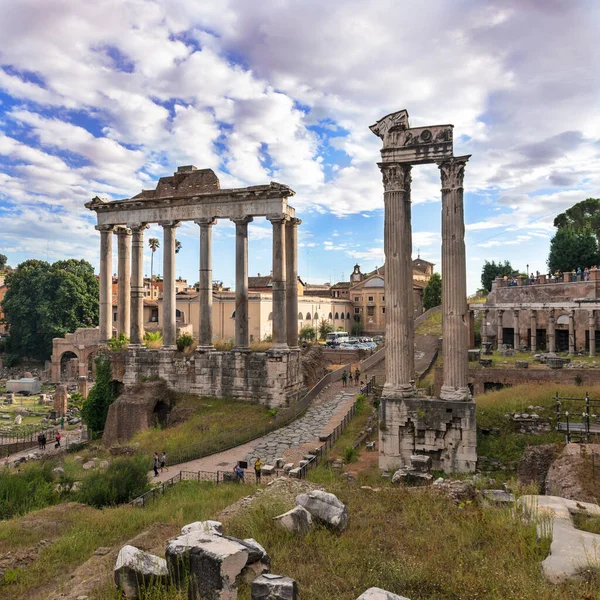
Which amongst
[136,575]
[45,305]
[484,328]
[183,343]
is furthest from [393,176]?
[45,305]

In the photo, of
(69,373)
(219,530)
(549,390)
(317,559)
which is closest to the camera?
(317,559)

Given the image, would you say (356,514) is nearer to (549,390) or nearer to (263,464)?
(263,464)

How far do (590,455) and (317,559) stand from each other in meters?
6.98

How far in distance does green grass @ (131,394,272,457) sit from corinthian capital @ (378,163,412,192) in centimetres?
1109

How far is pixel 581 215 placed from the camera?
5794cm

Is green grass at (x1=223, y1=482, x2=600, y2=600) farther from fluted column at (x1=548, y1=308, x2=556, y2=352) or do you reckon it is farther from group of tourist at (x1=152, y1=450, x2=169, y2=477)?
fluted column at (x1=548, y1=308, x2=556, y2=352)

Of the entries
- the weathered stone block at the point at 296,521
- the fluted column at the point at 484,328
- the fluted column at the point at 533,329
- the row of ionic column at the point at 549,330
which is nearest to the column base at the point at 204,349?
the weathered stone block at the point at 296,521

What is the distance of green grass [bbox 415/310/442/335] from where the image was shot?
38969 mm

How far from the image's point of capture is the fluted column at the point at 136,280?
23.0 m

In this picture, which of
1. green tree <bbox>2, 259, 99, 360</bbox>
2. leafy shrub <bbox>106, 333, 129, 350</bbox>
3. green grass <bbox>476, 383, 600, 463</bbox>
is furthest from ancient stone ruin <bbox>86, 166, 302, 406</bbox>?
green tree <bbox>2, 259, 99, 360</bbox>

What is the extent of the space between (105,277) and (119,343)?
3.56 meters

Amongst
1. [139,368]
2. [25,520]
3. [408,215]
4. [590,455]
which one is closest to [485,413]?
[590,455]

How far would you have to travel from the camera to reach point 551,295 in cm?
3491

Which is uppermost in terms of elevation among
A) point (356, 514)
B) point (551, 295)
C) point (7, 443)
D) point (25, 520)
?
point (551, 295)
